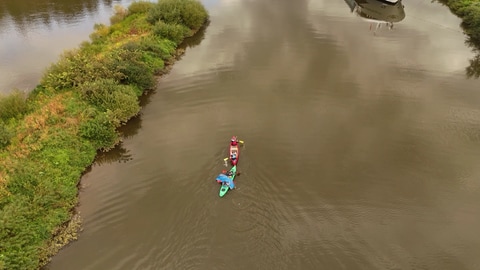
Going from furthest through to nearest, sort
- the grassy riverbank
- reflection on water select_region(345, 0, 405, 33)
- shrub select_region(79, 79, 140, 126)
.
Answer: reflection on water select_region(345, 0, 405, 33), shrub select_region(79, 79, 140, 126), the grassy riverbank

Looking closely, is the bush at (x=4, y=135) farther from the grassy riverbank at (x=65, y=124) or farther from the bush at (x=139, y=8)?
the bush at (x=139, y=8)

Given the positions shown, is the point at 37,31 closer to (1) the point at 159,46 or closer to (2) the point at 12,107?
(1) the point at 159,46

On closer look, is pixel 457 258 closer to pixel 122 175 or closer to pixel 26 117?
pixel 122 175

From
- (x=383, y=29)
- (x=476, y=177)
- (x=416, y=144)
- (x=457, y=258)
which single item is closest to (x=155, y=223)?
(x=457, y=258)

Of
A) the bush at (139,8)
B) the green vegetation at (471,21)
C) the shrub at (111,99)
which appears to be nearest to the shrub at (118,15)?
the bush at (139,8)

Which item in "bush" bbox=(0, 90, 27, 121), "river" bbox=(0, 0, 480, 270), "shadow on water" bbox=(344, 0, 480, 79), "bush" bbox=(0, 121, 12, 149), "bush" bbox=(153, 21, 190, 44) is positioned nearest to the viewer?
"river" bbox=(0, 0, 480, 270)

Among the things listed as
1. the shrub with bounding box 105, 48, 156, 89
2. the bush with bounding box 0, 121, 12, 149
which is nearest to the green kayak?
the shrub with bounding box 105, 48, 156, 89

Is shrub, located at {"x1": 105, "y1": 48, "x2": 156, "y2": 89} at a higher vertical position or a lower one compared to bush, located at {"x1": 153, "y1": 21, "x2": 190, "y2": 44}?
lower

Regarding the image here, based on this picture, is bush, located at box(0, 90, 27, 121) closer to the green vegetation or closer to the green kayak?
the green kayak
